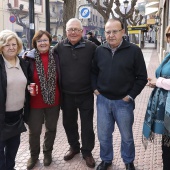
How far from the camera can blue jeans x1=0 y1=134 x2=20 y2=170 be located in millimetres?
3061

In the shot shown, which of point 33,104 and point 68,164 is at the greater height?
point 33,104

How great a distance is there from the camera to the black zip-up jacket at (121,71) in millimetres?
3129

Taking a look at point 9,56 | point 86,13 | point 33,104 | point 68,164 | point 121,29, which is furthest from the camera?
point 86,13

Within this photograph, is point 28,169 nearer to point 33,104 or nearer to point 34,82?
point 33,104

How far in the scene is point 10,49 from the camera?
9.57 feet

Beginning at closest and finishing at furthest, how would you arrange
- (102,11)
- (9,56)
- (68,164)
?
1. (9,56)
2. (68,164)
3. (102,11)

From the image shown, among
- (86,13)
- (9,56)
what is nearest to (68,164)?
(9,56)

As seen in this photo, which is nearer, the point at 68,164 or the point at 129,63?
the point at 129,63

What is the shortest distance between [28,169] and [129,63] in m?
1.94

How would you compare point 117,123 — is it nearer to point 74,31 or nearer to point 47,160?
point 47,160

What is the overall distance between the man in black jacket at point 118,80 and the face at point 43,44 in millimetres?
641

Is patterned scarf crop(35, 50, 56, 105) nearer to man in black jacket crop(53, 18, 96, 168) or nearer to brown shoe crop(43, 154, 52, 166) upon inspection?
man in black jacket crop(53, 18, 96, 168)

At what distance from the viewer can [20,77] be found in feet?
9.71

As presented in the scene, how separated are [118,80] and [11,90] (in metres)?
1.23
